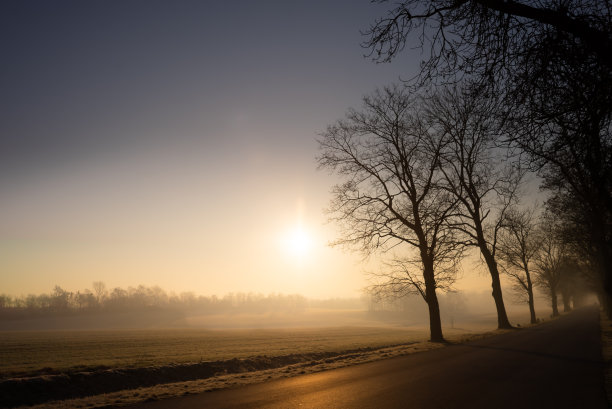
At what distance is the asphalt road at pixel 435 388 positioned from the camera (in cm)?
548

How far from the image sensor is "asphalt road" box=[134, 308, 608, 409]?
548 centimetres

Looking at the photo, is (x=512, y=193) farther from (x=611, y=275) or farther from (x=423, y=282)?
(x=423, y=282)

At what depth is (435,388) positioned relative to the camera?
6371 mm

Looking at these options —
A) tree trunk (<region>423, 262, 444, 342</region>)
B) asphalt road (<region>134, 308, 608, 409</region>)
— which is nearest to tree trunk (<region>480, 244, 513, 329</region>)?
tree trunk (<region>423, 262, 444, 342</region>)

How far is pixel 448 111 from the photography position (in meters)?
20.7

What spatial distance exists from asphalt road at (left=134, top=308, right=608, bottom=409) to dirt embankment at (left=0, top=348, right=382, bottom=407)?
11.2ft

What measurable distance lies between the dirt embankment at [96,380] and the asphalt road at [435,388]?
3410 mm

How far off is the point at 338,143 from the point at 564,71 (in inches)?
563

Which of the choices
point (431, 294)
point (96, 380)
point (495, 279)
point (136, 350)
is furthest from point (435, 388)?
point (136, 350)

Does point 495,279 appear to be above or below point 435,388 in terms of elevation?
above

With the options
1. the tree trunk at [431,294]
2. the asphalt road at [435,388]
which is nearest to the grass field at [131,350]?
the tree trunk at [431,294]

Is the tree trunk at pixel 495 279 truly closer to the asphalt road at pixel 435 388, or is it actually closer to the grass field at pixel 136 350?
the grass field at pixel 136 350

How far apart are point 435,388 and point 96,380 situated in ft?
32.5

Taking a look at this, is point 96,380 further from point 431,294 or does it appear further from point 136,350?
point 136,350
